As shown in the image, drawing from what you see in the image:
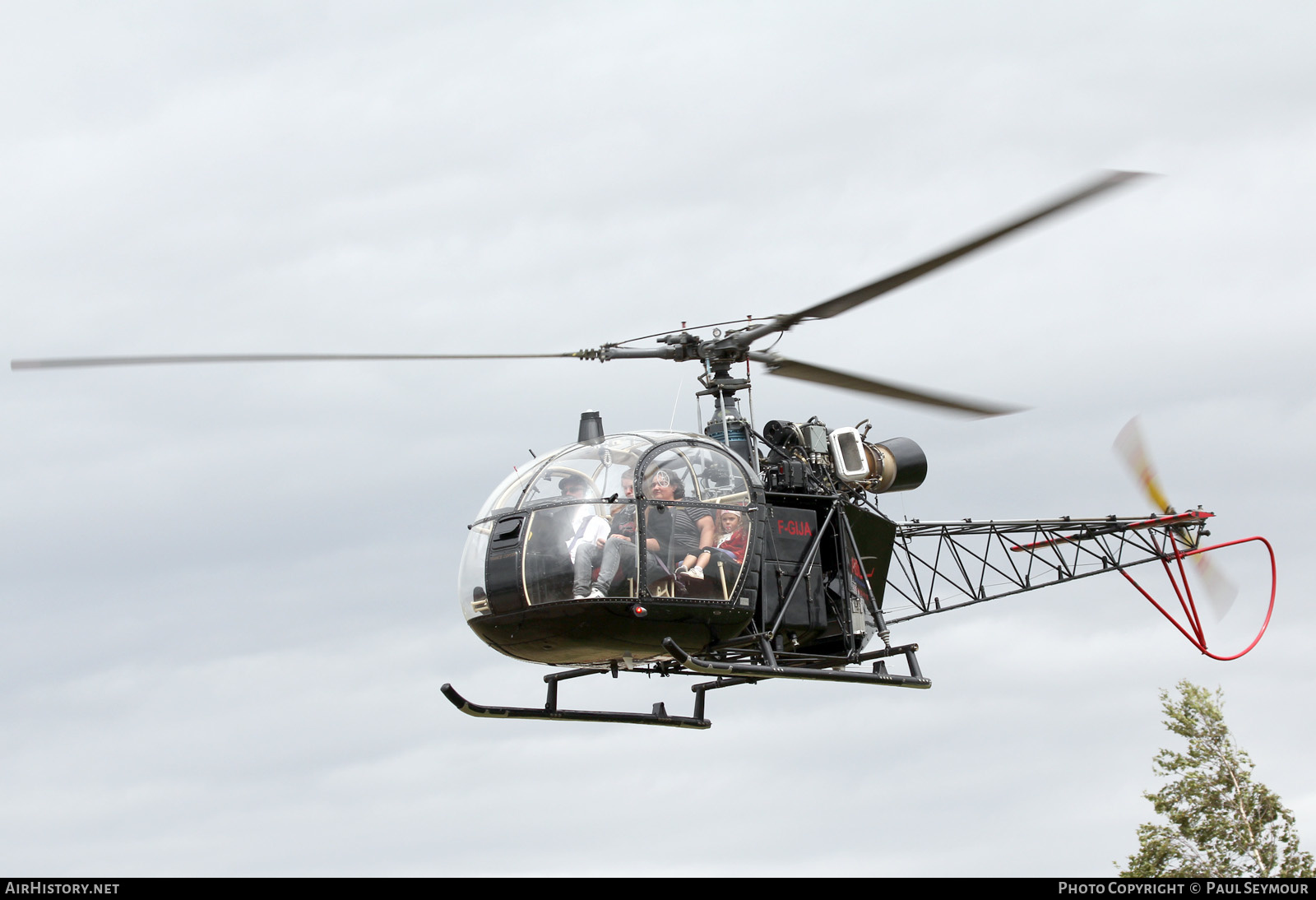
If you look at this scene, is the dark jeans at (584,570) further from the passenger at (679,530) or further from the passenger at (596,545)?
the passenger at (679,530)

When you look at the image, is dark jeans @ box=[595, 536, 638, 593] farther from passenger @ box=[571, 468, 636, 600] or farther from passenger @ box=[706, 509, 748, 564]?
passenger @ box=[706, 509, 748, 564]

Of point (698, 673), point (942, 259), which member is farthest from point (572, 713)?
point (942, 259)

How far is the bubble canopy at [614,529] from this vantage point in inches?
554

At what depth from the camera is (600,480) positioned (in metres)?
14.4

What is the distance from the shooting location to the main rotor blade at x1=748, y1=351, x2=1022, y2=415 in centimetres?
1575

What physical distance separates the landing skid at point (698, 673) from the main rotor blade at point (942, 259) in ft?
11.3

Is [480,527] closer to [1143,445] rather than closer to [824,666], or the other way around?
[824,666]

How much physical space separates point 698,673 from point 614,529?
167 centimetres

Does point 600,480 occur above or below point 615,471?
below

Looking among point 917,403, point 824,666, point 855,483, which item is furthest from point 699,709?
point 917,403

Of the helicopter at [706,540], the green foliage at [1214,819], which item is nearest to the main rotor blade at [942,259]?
the helicopter at [706,540]

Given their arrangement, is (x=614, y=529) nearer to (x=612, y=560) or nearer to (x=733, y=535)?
(x=612, y=560)

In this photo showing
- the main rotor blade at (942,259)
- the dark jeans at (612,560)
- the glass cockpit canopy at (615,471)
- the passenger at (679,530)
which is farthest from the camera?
the glass cockpit canopy at (615,471)

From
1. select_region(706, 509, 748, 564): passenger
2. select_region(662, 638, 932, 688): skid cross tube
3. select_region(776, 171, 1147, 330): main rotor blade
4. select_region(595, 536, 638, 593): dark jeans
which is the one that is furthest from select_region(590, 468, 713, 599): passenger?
select_region(776, 171, 1147, 330): main rotor blade
